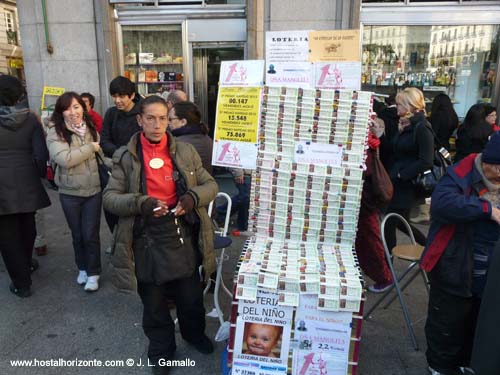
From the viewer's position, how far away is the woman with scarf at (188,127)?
3.57 metres

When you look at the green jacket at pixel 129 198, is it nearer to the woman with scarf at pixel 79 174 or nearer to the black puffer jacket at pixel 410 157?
the woman with scarf at pixel 79 174

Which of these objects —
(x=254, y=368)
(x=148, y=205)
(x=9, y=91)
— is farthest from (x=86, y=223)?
(x=254, y=368)

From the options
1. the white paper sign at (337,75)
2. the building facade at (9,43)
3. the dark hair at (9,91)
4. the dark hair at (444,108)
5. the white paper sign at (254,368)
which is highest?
the building facade at (9,43)

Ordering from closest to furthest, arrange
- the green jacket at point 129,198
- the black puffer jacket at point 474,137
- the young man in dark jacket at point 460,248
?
the young man in dark jacket at point 460,248 < the green jacket at point 129,198 < the black puffer jacket at point 474,137

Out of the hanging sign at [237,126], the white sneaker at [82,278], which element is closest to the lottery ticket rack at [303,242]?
the hanging sign at [237,126]

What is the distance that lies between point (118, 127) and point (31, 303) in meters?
1.89

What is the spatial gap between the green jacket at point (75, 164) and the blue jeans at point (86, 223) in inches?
3.3

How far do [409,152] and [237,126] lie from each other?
175cm

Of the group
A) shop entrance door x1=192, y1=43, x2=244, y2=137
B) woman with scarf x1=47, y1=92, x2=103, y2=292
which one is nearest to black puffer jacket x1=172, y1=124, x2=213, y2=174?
woman with scarf x1=47, y1=92, x2=103, y2=292

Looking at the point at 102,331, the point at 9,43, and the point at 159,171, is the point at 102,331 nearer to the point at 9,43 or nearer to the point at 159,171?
the point at 159,171

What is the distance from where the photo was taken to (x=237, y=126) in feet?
10.4

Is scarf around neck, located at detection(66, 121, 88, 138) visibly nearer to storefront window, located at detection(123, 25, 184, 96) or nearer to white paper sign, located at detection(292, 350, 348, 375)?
white paper sign, located at detection(292, 350, 348, 375)

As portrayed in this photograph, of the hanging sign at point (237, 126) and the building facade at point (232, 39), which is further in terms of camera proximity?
the building facade at point (232, 39)

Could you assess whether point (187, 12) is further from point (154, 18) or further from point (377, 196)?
point (377, 196)
